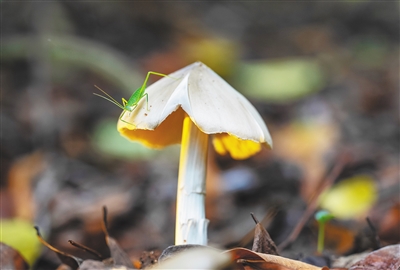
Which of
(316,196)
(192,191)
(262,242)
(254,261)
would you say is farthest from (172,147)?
(254,261)

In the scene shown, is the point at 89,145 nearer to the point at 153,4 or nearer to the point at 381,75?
the point at 153,4

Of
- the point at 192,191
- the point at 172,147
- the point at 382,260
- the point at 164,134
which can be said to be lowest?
the point at 382,260

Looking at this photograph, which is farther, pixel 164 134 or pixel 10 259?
pixel 164 134

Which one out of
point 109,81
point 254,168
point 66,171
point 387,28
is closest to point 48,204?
point 66,171

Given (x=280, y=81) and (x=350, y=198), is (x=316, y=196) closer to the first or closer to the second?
(x=350, y=198)

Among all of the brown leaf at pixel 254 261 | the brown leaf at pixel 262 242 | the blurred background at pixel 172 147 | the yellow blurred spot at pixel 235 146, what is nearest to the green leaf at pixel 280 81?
the blurred background at pixel 172 147

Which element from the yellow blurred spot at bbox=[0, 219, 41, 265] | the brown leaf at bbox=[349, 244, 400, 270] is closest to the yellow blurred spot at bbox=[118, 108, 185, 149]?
the yellow blurred spot at bbox=[0, 219, 41, 265]

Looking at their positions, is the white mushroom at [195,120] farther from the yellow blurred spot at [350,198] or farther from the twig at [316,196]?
the yellow blurred spot at [350,198]

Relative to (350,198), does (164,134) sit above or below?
above
